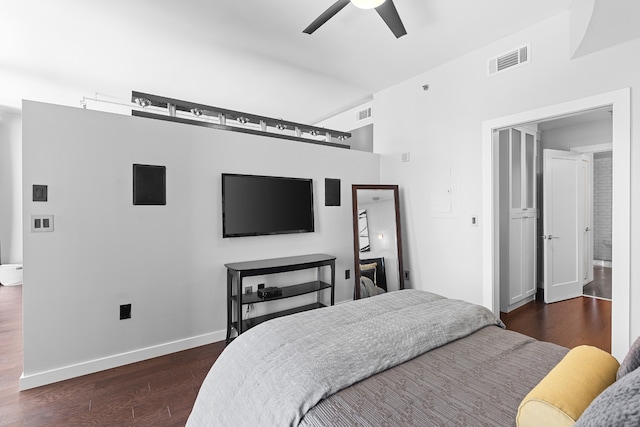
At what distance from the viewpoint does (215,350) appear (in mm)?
2943

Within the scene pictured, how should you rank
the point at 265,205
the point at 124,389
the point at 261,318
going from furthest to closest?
the point at 265,205, the point at 261,318, the point at 124,389

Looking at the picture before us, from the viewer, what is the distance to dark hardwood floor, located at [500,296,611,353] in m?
3.10

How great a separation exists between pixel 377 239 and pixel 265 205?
58.5 inches

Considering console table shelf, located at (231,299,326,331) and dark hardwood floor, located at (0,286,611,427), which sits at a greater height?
console table shelf, located at (231,299,326,331)

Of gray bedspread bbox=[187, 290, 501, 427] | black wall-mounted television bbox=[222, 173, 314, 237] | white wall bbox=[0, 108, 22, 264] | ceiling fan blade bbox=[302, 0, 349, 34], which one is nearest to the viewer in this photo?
gray bedspread bbox=[187, 290, 501, 427]

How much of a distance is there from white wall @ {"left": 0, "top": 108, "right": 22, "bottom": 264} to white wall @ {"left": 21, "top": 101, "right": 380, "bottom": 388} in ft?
13.7

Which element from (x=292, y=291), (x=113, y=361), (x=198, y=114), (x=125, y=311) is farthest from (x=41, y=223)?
(x=292, y=291)

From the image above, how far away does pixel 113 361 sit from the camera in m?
2.61

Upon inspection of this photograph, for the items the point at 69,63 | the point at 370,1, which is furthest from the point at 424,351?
the point at 69,63

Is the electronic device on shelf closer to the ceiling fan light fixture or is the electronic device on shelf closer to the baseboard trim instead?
the baseboard trim

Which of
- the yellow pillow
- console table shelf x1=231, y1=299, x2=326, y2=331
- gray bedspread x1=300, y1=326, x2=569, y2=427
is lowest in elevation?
console table shelf x1=231, y1=299, x2=326, y2=331

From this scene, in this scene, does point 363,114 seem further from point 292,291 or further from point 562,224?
point 562,224

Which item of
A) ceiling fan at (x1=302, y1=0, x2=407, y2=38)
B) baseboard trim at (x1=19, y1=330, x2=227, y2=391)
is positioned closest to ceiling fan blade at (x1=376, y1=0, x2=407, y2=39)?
ceiling fan at (x1=302, y1=0, x2=407, y2=38)

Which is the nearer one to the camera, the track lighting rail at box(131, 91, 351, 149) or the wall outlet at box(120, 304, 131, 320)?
the wall outlet at box(120, 304, 131, 320)
